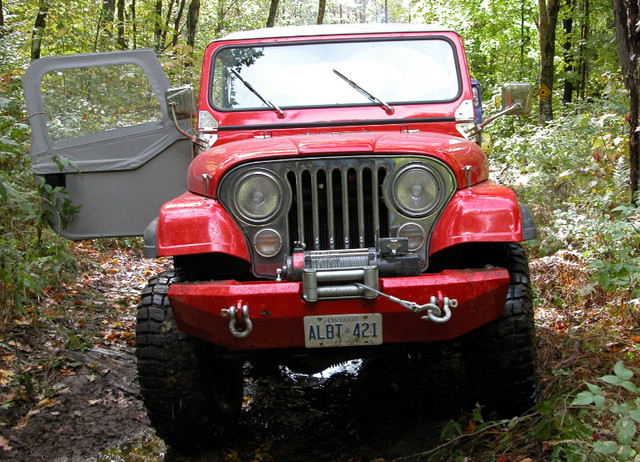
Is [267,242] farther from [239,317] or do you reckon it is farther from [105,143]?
[105,143]

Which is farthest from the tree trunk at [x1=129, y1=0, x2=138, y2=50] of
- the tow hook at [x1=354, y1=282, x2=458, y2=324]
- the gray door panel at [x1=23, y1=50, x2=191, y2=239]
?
the tow hook at [x1=354, y1=282, x2=458, y2=324]

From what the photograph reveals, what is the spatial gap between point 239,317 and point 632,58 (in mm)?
3310

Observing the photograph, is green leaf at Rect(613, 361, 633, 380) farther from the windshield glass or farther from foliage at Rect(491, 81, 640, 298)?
the windshield glass

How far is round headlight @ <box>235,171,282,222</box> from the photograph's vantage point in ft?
10.1

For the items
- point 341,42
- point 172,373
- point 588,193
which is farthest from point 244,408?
point 588,193

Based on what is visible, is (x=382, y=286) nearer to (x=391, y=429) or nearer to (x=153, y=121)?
(x=391, y=429)

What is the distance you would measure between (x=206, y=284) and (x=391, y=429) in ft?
4.48

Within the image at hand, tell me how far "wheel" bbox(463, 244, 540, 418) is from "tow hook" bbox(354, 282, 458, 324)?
413 millimetres

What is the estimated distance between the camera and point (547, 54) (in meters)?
12.2

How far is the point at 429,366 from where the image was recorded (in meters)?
4.23

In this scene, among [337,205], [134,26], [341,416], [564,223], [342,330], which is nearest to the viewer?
[342,330]

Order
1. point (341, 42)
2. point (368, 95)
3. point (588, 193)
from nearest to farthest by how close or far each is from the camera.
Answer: point (368, 95)
point (341, 42)
point (588, 193)

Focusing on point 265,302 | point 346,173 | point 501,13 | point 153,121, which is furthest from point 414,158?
point 501,13

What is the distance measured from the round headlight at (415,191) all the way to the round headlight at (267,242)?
0.59 meters
